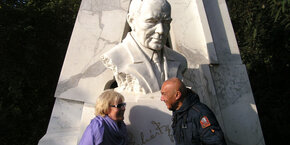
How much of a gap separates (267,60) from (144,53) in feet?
13.3

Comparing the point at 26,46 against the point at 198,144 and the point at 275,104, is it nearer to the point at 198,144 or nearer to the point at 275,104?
the point at 198,144

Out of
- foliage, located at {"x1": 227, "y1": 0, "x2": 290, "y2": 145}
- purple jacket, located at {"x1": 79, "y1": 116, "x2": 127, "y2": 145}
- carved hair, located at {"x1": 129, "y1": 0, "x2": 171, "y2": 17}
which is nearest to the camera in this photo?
purple jacket, located at {"x1": 79, "y1": 116, "x2": 127, "y2": 145}

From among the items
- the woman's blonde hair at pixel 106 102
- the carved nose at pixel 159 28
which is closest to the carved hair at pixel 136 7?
the carved nose at pixel 159 28

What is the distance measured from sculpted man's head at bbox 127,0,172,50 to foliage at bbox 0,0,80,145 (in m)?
2.89

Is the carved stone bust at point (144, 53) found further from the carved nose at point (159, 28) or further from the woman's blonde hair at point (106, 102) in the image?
the woman's blonde hair at point (106, 102)

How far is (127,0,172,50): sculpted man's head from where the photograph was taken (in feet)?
7.52

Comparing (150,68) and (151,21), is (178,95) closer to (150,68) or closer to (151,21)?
(150,68)

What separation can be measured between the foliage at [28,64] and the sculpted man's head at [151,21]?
9.47 feet

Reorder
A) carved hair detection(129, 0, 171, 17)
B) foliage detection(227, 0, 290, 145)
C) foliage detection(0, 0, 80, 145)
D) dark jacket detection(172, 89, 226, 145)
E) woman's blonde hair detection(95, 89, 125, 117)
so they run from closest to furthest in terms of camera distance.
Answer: dark jacket detection(172, 89, 226, 145), woman's blonde hair detection(95, 89, 125, 117), carved hair detection(129, 0, 171, 17), foliage detection(0, 0, 80, 145), foliage detection(227, 0, 290, 145)

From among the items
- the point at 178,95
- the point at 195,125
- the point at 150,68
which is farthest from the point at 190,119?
the point at 150,68

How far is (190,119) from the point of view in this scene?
144cm

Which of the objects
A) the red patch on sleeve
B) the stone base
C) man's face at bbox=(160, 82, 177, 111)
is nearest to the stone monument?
the stone base

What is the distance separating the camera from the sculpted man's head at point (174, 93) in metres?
1.57

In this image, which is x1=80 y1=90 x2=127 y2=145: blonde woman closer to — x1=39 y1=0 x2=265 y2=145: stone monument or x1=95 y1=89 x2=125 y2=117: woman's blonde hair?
x1=95 y1=89 x2=125 y2=117: woman's blonde hair
